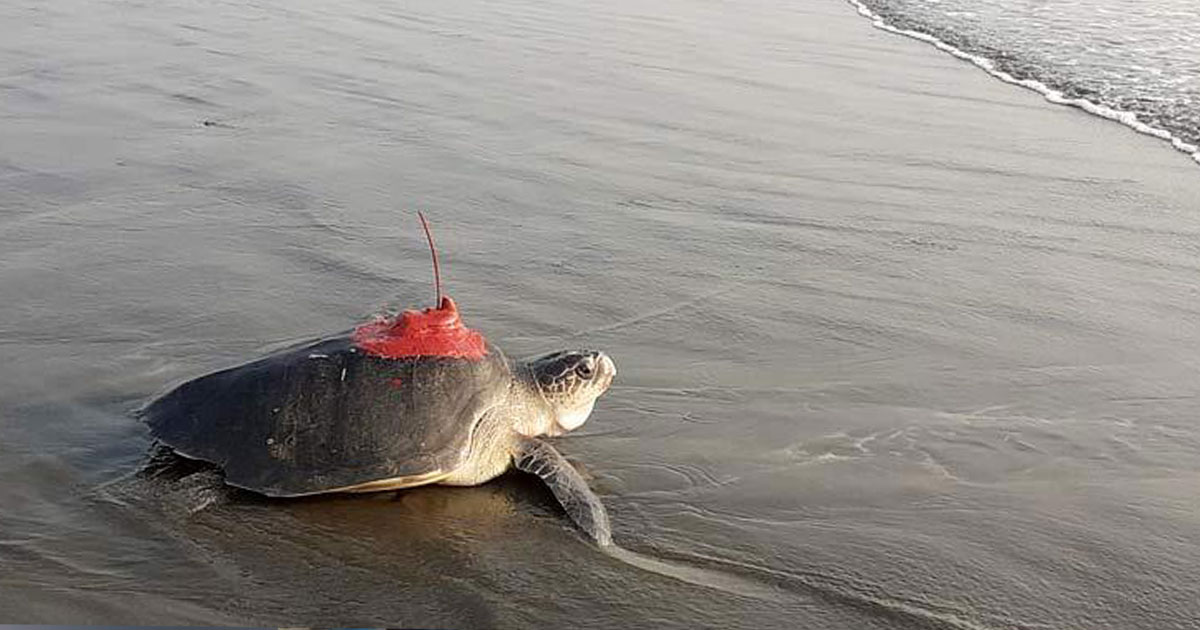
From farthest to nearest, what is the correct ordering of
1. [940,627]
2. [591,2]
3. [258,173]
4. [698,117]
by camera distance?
1. [591,2]
2. [698,117]
3. [258,173]
4. [940,627]

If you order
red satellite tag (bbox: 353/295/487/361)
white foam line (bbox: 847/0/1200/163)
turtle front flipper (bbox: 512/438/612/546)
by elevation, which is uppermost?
white foam line (bbox: 847/0/1200/163)

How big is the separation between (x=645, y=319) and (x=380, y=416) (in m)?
1.70

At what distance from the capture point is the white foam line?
8.66 m

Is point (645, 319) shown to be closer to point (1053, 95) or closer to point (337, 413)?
point (337, 413)

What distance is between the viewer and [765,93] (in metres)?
9.37

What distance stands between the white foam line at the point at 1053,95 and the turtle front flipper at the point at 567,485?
224 inches

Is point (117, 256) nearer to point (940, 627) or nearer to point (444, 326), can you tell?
point (444, 326)

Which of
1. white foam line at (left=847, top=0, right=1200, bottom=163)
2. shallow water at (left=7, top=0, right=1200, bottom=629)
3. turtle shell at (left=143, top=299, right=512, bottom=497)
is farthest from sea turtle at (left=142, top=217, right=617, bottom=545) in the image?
white foam line at (left=847, top=0, right=1200, bottom=163)

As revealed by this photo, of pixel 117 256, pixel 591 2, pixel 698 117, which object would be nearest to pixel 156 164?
pixel 117 256

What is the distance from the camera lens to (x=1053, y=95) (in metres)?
10.0

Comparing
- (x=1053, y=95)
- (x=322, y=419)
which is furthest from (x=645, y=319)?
(x=1053, y=95)

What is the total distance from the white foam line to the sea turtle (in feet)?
18.8

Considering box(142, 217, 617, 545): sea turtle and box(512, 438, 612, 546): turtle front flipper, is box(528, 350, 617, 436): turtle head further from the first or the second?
box(512, 438, 612, 546): turtle front flipper

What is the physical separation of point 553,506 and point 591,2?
10.2 metres
